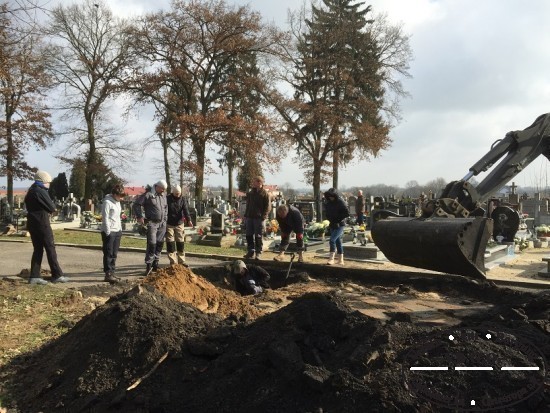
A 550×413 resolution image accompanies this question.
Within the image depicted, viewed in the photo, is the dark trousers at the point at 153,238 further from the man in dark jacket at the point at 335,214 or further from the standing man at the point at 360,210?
the standing man at the point at 360,210

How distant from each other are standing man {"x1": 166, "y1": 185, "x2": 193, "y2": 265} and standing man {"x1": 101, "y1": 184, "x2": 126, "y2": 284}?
126 centimetres

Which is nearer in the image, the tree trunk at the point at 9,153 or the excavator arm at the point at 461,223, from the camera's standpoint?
the excavator arm at the point at 461,223

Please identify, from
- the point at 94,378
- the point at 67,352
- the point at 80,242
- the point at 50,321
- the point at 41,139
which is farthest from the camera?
the point at 41,139

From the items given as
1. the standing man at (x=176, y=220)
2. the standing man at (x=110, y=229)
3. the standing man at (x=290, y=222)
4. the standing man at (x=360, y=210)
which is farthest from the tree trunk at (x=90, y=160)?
the standing man at (x=110, y=229)

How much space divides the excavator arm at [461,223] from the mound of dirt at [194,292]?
2.21 meters

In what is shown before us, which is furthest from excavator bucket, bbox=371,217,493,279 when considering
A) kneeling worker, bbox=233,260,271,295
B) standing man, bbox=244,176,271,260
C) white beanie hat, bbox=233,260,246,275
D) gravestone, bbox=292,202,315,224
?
gravestone, bbox=292,202,315,224

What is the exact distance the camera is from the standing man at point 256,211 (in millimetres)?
10266

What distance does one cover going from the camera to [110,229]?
27.4 ft

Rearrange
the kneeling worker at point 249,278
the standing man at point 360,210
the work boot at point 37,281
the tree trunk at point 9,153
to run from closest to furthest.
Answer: the work boot at point 37,281 < the kneeling worker at point 249,278 < the standing man at point 360,210 < the tree trunk at point 9,153

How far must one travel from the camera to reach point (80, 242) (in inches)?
589

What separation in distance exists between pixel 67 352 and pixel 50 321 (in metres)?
1.56

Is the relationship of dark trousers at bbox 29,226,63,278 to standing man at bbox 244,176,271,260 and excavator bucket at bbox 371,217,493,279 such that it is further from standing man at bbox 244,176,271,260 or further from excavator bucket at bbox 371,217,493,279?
excavator bucket at bbox 371,217,493,279

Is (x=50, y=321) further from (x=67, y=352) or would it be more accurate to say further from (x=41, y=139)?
(x=41, y=139)

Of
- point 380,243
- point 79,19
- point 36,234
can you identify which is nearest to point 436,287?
point 380,243
